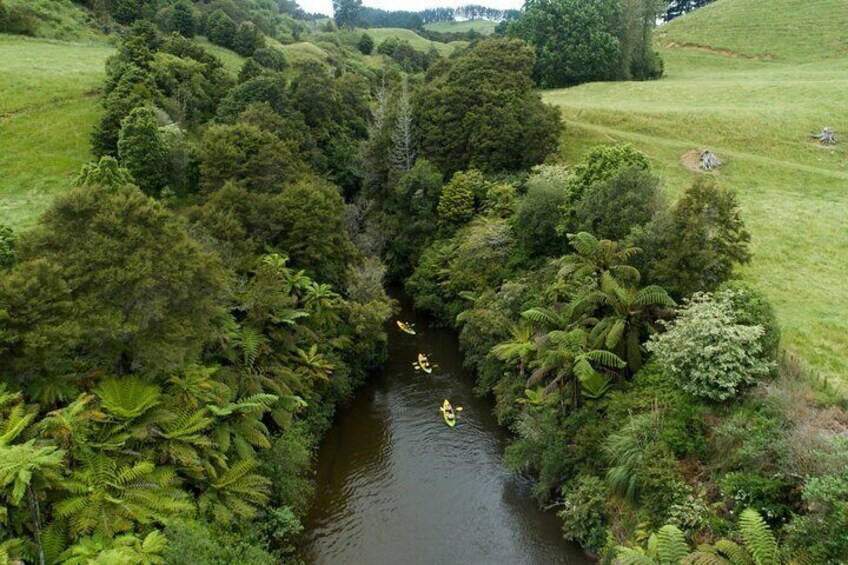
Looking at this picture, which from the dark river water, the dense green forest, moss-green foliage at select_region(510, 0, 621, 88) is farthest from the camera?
moss-green foliage at select_region(510, 0, 621, 88)

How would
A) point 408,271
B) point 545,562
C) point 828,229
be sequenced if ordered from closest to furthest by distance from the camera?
point 545,562
point 828,229
point 408,271

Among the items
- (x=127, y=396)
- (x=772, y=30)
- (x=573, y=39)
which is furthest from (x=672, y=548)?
(x=772, y=30)

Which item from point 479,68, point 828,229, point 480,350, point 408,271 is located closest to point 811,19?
point 479,68

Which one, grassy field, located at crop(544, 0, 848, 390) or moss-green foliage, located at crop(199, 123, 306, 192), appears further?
moss-green foliage, located at crop(199, 123, 306, 192)

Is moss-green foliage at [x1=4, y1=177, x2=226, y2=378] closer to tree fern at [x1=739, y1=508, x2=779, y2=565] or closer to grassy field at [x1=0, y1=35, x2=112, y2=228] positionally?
grassy field at [x1=0, y1=35, x2=112, y2=228]

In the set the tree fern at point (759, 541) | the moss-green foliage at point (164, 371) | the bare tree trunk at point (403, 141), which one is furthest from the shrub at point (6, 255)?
the bare tree trunk at point (403, 141)

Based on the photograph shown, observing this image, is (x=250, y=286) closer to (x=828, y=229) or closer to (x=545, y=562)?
(x=545, y=562)

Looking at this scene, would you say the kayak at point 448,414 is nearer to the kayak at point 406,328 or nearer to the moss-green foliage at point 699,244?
the kayak at point 406,328

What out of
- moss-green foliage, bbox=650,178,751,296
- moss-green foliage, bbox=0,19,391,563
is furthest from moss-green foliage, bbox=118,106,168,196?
moss-green foliage, bbox=650,178,751,296
